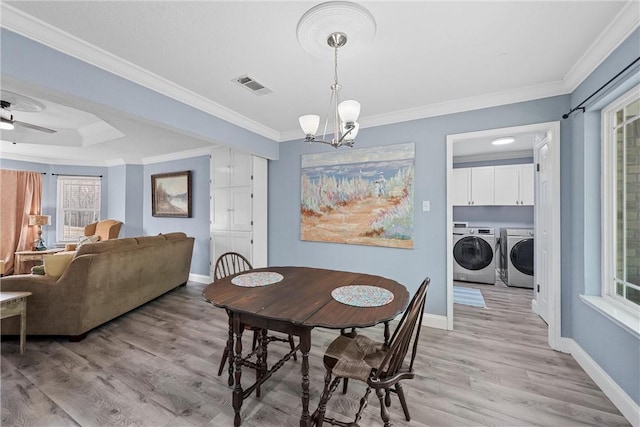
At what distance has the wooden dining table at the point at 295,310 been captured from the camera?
1.37m

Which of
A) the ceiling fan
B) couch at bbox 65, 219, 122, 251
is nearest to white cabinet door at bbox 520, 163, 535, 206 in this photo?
the ceiling fan

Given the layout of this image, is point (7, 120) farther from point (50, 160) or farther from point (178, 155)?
point (50, 160)

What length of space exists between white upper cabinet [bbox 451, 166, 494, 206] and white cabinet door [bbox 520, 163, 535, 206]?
436 mm

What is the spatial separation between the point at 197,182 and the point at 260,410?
408 centimetres

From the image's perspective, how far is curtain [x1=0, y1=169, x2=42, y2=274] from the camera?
16.5 feet

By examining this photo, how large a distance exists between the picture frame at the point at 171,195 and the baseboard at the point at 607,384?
5.42m

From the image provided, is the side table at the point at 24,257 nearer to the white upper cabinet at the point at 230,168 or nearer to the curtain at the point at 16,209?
the curtain at the point at 16,209

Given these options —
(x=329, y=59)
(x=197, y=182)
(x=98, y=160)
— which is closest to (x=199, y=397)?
(x=329, y=59)

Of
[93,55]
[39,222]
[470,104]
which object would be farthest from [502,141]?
[39,222]

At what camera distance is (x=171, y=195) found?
514 centimetres

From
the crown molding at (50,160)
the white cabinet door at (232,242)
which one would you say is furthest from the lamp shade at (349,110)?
the crown molding at (50,160)

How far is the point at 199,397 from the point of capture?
181cm

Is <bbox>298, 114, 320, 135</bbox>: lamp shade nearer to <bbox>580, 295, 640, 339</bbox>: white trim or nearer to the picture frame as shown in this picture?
<bbox>580, 295, 640, 339</bbox>: white trim

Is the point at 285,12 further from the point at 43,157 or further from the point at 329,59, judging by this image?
the point at 43,157
